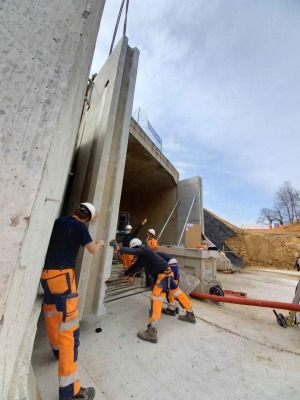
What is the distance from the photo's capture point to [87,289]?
2.70 m

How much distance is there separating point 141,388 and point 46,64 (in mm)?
2760

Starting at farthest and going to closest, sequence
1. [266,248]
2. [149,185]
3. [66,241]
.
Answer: [266,248], [149,185], [66,241]

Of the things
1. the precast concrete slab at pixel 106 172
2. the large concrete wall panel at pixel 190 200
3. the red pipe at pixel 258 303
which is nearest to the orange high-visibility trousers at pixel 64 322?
the precast concrete slab at pixel 106 172

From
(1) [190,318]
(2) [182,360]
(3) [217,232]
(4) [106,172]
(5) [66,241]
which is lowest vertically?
(2) [182,360]

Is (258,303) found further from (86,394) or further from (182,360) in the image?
(86,394)

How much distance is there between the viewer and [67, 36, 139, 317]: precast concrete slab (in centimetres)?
271

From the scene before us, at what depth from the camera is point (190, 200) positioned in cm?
813

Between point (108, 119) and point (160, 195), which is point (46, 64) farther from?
point (160, 195)

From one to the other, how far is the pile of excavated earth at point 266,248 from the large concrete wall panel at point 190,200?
9.21 metres

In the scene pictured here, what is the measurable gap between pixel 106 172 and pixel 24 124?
215cm

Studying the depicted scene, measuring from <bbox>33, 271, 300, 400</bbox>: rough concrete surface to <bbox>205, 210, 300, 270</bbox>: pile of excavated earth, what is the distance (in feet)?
43.7

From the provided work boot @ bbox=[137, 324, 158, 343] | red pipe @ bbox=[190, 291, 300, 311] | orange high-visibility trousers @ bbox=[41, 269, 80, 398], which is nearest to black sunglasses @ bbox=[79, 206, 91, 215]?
orange high-visibility trousers @ bbox=[41, 269, 80, 398]

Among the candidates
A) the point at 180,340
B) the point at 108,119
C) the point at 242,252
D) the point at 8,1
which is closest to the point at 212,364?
the point at 180,340

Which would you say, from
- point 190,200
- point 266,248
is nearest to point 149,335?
point 190,200
